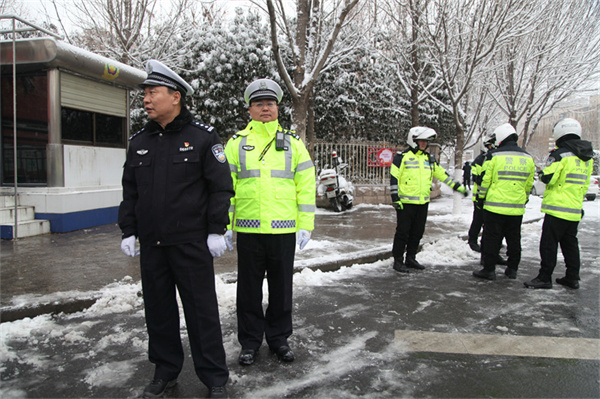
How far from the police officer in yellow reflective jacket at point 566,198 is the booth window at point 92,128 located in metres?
8.00

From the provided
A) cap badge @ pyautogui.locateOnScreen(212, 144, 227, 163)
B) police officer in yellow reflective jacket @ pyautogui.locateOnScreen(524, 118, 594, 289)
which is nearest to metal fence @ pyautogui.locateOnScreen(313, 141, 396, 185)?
police officer in yellow reflective jacket @ pyautogui.locateOnScreen(524, 118, 594, 289)

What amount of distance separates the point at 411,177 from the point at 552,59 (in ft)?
44.5

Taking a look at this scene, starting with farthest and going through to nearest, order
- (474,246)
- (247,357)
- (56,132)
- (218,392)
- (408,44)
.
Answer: (408,44) < (56,132) < (474,246) < (247,357) < (218,392)

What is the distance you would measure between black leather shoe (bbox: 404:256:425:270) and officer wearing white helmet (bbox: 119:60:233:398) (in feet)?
13.2

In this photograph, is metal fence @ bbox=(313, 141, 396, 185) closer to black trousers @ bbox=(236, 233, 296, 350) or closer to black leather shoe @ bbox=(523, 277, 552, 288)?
black leather shoe @ bbox=(523, 277, 552, 288)

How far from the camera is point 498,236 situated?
18.8 ft

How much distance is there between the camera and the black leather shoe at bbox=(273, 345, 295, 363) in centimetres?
323

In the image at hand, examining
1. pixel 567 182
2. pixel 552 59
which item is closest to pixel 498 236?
pixel 567 182

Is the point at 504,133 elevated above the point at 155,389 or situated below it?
above

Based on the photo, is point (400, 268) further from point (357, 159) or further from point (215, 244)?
point (357, 159)

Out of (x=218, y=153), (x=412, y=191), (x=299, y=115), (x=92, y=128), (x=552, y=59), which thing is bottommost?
(x=412, y=191)

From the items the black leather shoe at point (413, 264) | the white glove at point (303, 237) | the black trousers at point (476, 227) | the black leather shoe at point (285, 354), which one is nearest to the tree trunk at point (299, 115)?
the black leather shoe at point (413, 264)

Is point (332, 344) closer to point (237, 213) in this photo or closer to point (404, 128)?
point (237, 213)

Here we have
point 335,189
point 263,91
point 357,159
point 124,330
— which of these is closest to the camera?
point 263,91
